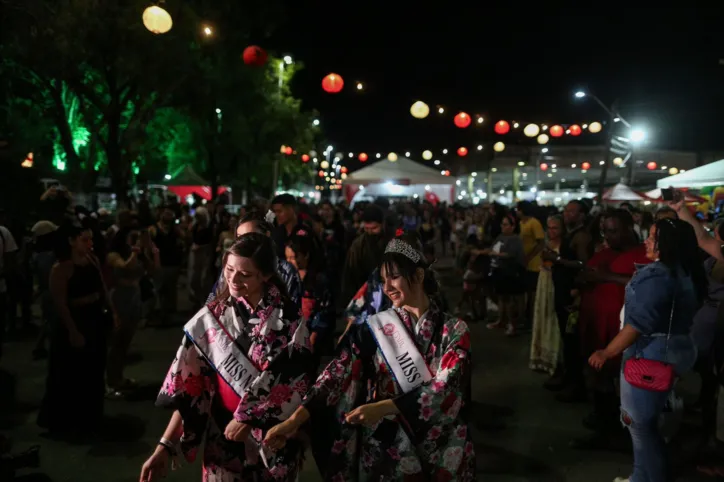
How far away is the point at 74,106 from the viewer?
28.8 m

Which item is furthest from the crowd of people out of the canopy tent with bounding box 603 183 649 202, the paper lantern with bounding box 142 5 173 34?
the canopy tent with bounding box 603 183 649 202

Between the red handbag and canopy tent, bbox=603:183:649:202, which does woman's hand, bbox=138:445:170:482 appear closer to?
the red handbag

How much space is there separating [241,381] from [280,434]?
0.97 ft

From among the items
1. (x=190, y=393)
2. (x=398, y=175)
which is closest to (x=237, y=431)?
(x=190, y=393)

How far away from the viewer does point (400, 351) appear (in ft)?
9.34

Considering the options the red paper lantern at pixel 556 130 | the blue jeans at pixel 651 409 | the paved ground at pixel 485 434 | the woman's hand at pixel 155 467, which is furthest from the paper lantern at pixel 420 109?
the woman's hand at pixel 155 467

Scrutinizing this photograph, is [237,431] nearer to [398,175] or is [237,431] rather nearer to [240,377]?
[240,377]

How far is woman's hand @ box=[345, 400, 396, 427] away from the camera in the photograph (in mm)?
2670

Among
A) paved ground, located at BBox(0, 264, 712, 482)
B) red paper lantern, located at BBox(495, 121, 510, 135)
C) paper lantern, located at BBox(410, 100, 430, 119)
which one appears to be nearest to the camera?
paved ground, located at BBox(0, 264, 712, 482)

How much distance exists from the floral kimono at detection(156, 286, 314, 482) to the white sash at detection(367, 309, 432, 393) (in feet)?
1.10

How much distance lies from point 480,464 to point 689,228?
8.01 feet

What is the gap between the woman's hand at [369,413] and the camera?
8.76 ft

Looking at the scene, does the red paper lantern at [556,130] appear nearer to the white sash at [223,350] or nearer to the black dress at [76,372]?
the black dress at [76,372]

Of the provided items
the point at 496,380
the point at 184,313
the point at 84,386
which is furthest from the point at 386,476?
the point at 184,313
